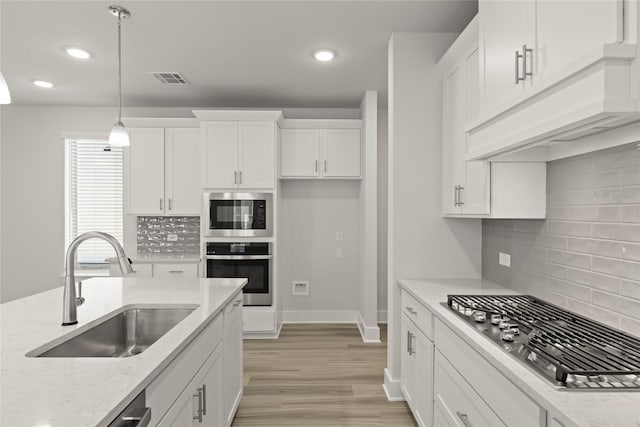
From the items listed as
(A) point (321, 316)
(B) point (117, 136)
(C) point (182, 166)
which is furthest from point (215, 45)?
(A) point (321, 316)

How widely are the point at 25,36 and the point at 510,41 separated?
11.3ft

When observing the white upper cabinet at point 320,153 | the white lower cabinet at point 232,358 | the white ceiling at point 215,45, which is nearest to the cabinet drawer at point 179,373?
the white lower cabinet at point 232,358

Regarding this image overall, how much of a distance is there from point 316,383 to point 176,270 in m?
2.04

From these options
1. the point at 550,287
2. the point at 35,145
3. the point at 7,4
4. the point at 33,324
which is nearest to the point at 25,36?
the point at 7,4

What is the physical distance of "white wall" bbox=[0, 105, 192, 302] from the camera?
15.5 feet

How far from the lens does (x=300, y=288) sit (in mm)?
4820

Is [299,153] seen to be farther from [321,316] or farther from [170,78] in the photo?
[321,316]

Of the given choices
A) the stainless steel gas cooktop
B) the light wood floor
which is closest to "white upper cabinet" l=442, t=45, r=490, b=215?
the stainless steel gas cooktop

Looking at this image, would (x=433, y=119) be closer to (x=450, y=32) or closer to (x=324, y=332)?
(x=450, y=32)

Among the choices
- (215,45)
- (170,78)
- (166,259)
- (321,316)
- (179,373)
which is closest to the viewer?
(179,373)

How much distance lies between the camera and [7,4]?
2.49m

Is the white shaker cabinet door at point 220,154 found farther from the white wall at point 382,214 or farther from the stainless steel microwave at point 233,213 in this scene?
the white wall at point 382,214

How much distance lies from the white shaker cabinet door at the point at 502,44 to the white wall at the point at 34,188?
412 centimetres

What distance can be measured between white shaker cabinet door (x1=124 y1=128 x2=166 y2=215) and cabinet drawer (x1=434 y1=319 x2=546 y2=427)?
143 inches
